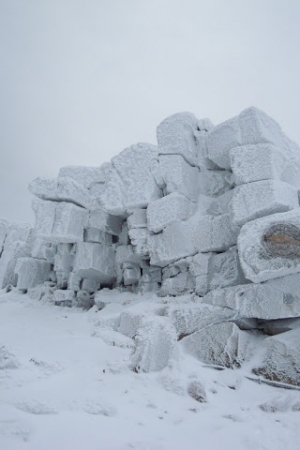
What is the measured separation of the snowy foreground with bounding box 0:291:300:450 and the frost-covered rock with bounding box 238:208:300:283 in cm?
101

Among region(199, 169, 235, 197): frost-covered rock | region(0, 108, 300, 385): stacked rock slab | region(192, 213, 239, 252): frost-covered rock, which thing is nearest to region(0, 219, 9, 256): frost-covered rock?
region(0, 108, 300, 385): stacked rock slab

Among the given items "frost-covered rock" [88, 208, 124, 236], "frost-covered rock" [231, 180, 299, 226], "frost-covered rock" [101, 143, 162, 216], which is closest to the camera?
"frost-covered rock" [231, 180, 299, 226]

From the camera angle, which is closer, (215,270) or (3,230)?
(215,270)

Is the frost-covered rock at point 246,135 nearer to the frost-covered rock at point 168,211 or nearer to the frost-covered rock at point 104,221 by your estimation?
the frost-covered rock at point 168,211

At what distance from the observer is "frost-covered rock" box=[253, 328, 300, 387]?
2811 mm

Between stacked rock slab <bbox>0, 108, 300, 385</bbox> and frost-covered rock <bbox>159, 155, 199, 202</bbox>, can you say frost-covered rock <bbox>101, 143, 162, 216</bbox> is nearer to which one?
stacked rock slab <bbox>0, 108, 300, 385</bbox>

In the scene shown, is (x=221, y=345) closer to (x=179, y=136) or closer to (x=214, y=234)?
(x=214, y=234)

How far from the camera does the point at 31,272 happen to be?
7.28 metres

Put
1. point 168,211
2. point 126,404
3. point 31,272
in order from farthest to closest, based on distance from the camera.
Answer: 1. point 31,272
2. point 168,211
3. point 126,404

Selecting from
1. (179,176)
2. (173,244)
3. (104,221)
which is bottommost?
Answer: (173,244)

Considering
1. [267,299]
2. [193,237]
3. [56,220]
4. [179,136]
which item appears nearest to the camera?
[267,299]

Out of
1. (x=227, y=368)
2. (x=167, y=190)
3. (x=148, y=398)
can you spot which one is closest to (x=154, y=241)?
(x=167, y=190)

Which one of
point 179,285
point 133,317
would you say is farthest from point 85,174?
point 133,317

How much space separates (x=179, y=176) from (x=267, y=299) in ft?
8.17
